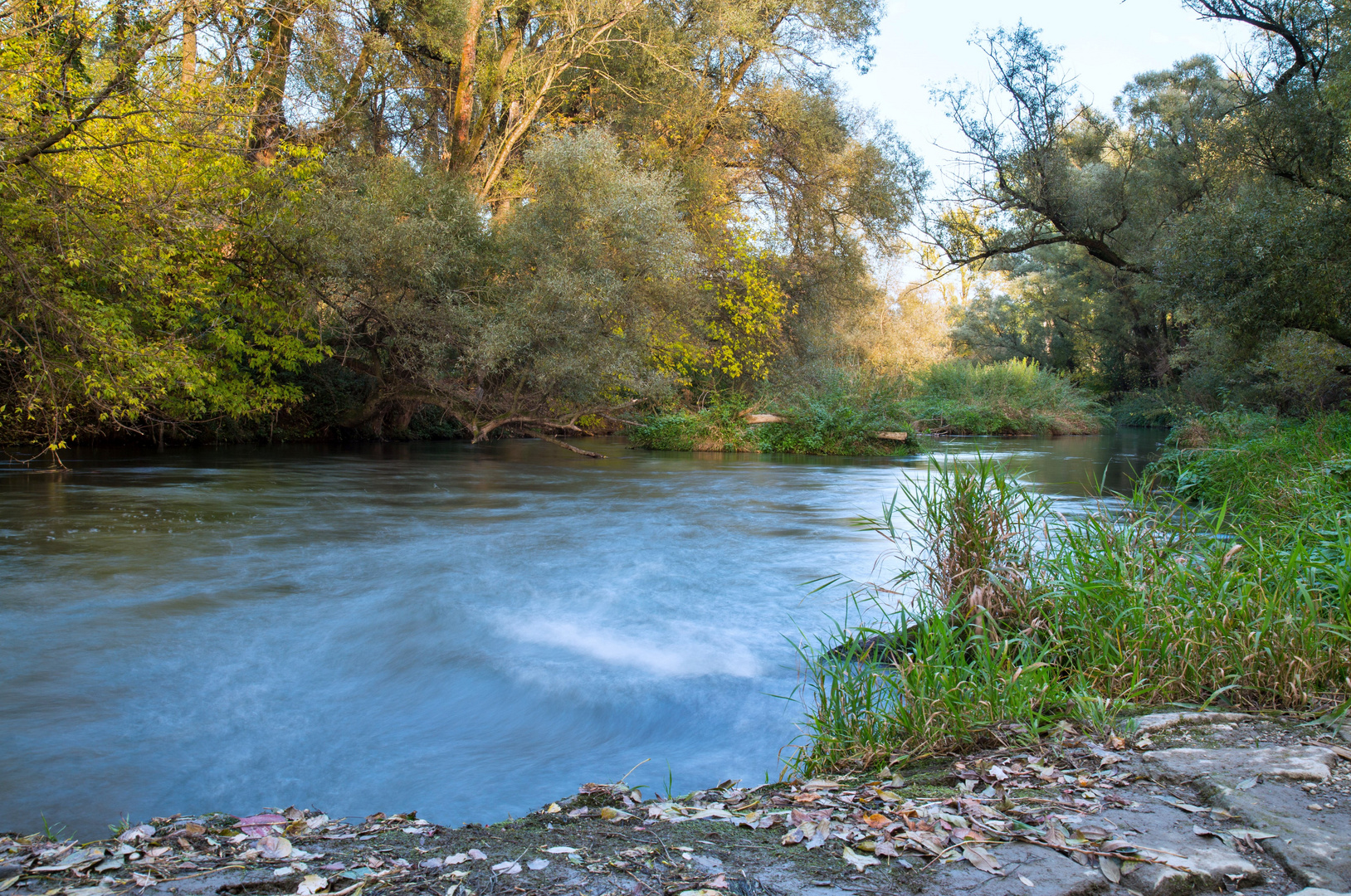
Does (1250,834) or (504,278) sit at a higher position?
(504,278)

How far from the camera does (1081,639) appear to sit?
4.27 metres

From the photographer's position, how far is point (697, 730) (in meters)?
4.70

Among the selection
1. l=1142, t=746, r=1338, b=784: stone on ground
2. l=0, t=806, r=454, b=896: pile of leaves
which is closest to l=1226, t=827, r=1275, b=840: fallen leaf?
l=1142, t=746, r=1338, b=784: stone on ground

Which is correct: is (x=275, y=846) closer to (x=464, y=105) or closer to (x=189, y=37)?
(x=189, y=37)

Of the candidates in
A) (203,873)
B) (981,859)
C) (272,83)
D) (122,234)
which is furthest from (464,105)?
(981,859)

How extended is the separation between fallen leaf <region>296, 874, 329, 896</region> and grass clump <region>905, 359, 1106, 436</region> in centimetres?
2714

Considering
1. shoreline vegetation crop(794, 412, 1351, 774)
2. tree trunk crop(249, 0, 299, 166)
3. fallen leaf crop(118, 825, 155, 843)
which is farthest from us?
tree trunk crop(249, 0, 299, 166)

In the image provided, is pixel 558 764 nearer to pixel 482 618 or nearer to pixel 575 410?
pixel 482 618

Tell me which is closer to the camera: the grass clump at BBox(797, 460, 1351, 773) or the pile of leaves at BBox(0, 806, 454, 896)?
the pile of leaves at BBox(0, 806, 454, 896)

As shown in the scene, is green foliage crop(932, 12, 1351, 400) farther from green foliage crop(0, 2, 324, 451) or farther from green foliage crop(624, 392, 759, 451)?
green foliage crop(0, 2, 324, 451)

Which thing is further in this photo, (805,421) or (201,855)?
(805,421)

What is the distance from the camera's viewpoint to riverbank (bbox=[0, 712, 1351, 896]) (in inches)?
89.4

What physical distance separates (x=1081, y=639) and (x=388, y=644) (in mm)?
4767

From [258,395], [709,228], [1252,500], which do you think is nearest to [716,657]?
[1252,500]
